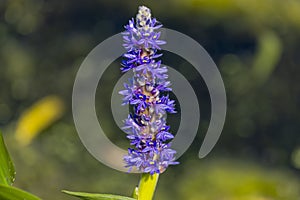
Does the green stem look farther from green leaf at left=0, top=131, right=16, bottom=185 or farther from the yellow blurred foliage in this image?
the yellow blurred foliage

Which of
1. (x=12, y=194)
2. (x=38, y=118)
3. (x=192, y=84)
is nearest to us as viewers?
(x=12, y=194)

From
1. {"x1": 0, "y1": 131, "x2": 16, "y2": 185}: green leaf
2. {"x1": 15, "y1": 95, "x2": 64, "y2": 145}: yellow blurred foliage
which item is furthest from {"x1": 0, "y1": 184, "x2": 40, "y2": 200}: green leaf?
{"x1": 15, "y1": 95, "x2": 64, "y2": 145}: yellow blurred foliage

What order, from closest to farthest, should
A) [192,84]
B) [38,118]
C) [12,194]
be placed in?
[12,194], [38,118], [192,84]

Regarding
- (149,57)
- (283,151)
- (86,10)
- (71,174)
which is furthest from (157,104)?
(86,10)

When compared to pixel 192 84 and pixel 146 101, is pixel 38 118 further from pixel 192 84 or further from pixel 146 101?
pixel 146 101

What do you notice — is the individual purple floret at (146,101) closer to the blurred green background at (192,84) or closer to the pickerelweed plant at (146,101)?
the pickerelweed plant at (146,101)

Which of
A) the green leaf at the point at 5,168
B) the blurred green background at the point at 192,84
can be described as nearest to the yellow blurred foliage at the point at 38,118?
the blurred green background at the point at 192,84

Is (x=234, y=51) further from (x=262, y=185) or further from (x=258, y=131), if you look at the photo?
(x=262, y=185)

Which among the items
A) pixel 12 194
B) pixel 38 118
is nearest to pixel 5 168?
pixel 12 194
